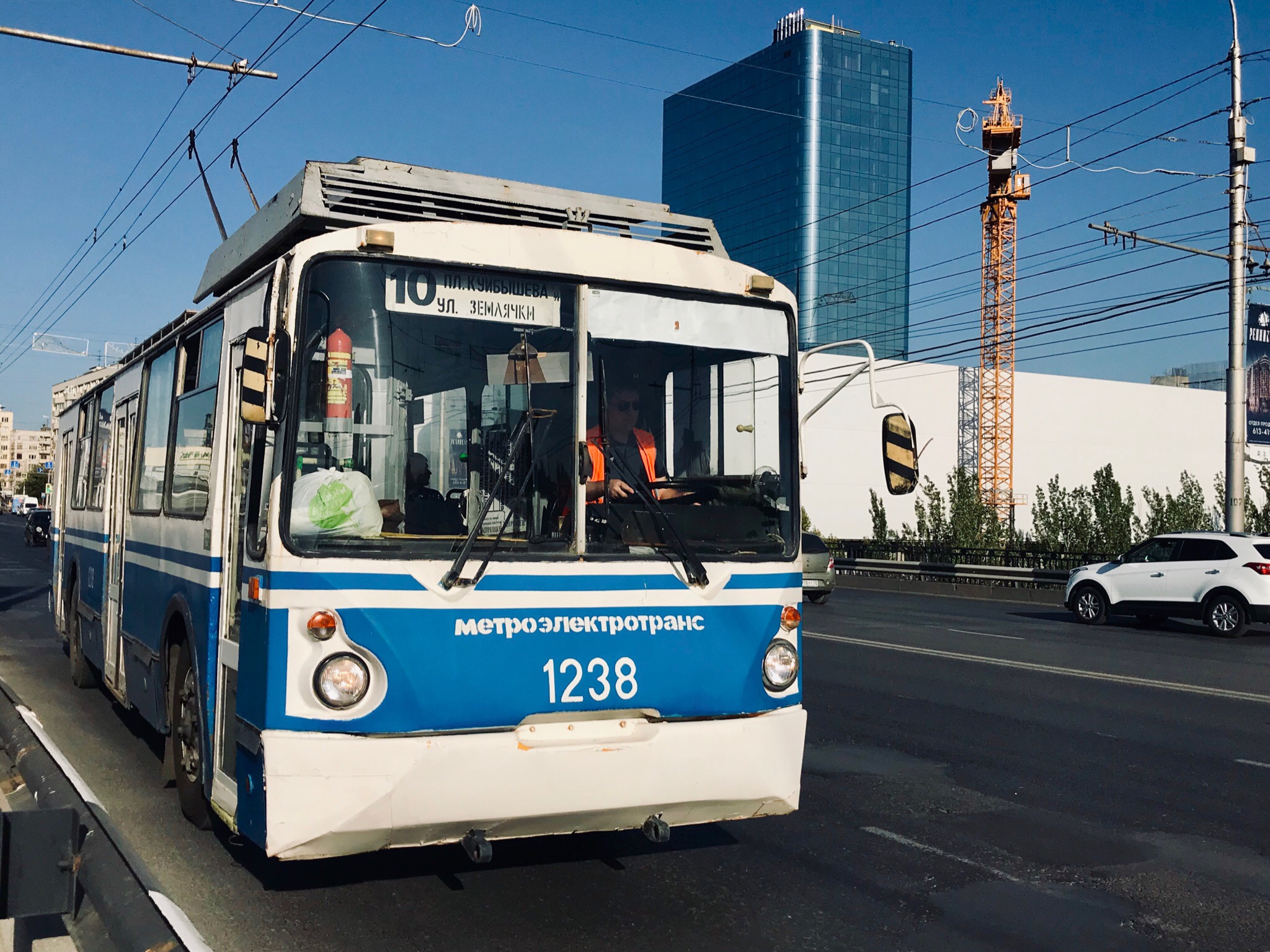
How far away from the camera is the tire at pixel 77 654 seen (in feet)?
36.8

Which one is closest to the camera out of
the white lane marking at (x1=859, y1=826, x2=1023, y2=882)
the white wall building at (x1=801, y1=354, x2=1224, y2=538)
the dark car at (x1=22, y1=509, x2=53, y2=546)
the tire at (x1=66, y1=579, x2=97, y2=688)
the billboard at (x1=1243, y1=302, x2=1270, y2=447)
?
the white lane marking at (x1=859, y1=826, x2=1023, y2=882)

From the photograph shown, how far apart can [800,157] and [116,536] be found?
7297 inches

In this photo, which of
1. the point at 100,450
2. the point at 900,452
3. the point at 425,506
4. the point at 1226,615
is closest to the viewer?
the point at 425,506

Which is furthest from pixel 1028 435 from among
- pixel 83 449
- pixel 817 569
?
pixel 83 449

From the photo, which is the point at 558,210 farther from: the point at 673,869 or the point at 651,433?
the point at 673,869

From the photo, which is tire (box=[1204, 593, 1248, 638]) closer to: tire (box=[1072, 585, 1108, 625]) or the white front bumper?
tire (box=[1072, 585, 1108, 625])

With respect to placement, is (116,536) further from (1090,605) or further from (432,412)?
(1090,605)

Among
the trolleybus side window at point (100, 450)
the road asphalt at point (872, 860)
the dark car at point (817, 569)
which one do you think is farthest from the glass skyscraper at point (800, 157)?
the road asphalt at point (872, 860)

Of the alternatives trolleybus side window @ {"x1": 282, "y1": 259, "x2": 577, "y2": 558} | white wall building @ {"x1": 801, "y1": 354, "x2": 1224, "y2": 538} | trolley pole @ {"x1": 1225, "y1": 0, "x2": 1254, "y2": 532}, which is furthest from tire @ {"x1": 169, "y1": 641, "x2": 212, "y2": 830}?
white wall building @ {"x1": 801, "y1": 354, "x2": 1224, "y2": 538}

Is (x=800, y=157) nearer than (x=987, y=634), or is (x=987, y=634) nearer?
(x=987, y=634)

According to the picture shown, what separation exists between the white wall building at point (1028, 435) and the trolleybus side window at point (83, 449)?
4206cm

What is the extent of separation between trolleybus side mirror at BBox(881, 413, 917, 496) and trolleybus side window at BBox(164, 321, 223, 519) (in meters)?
3.27

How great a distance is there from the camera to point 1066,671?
45.8 feet

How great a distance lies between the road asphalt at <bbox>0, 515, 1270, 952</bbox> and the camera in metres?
5.07
